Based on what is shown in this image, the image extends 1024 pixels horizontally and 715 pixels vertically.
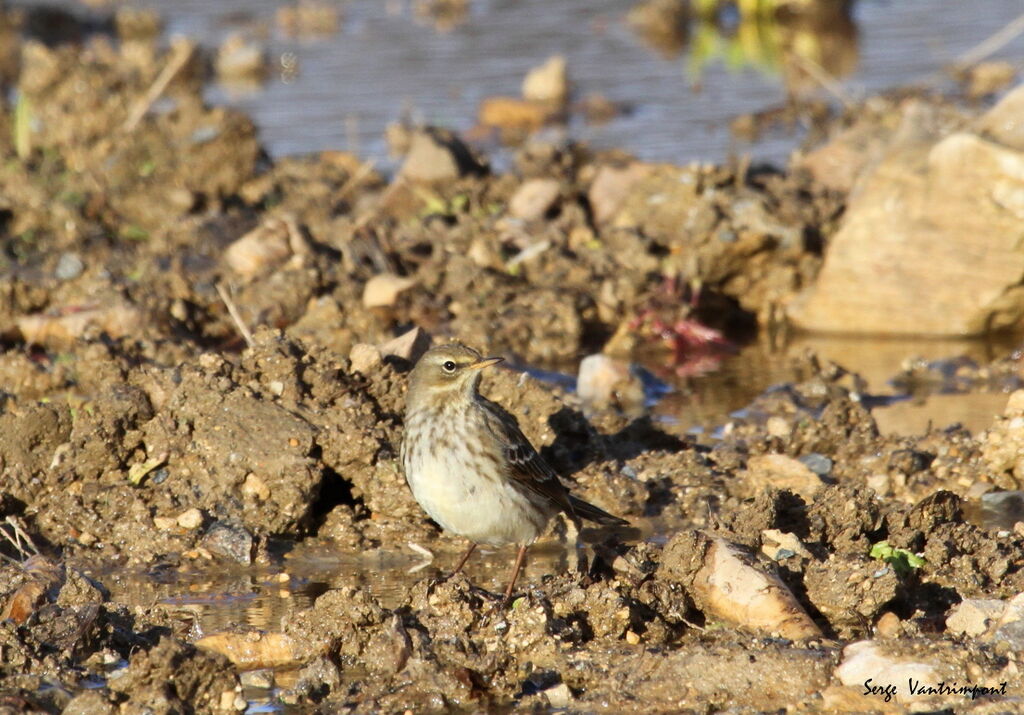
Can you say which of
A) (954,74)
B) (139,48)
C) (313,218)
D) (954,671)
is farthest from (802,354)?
(139,48)

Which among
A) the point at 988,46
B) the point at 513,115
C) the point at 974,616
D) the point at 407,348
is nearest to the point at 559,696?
the point at 974,616

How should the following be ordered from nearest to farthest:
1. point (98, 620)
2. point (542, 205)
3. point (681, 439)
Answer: point (98, 620) → point (681, 439) → point (542, 205)

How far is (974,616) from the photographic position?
227 inches

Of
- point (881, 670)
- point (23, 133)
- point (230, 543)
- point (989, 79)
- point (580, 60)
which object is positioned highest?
point (881, 670)

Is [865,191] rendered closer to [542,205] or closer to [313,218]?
[542,205]

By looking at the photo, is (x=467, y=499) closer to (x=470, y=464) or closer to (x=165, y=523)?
(x=470, y=464)

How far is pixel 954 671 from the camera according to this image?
5.33 metres

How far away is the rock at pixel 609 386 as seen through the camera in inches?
371

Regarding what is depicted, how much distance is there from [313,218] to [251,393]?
193 inches

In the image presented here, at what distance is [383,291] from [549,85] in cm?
725

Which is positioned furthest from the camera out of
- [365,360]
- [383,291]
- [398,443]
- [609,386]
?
[383,291]

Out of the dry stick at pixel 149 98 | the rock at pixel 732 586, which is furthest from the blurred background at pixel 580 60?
the rock at pixel 732 586

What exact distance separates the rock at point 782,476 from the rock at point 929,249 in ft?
10.7

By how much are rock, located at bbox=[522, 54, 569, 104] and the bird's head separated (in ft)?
33.9
